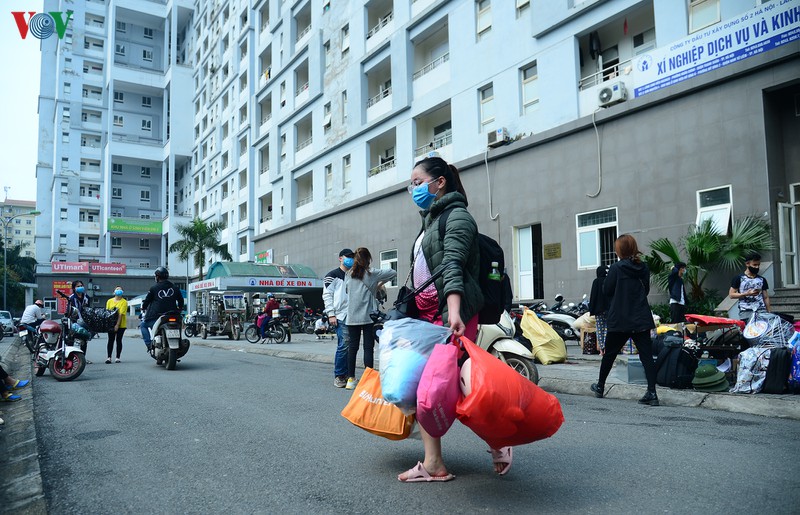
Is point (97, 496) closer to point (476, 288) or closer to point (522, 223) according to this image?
point (476, 288)

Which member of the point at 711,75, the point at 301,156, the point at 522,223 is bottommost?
the point at 522,223

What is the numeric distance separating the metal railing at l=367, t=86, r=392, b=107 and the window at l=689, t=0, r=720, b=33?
13844 mm

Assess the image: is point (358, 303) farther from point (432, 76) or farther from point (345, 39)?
point (345, 39)

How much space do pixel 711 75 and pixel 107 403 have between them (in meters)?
12.9

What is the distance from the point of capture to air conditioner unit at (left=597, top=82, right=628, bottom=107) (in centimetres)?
1471

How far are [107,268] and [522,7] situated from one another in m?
56.7

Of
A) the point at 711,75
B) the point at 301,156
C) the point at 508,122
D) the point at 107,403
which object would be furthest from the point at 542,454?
the point at 301,156

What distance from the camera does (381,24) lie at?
1010 inches

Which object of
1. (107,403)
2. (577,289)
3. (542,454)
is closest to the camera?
(542,454)

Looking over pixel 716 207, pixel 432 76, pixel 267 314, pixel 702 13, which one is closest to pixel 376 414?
pixel 716 207

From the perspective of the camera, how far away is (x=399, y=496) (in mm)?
3104

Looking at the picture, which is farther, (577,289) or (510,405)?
(577,289)

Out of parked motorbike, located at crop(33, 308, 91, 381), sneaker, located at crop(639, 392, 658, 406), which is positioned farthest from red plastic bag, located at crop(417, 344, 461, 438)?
parked motorbike, located at crop(33, 308, 91, 381)

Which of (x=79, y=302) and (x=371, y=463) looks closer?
(x=371, y=463)
